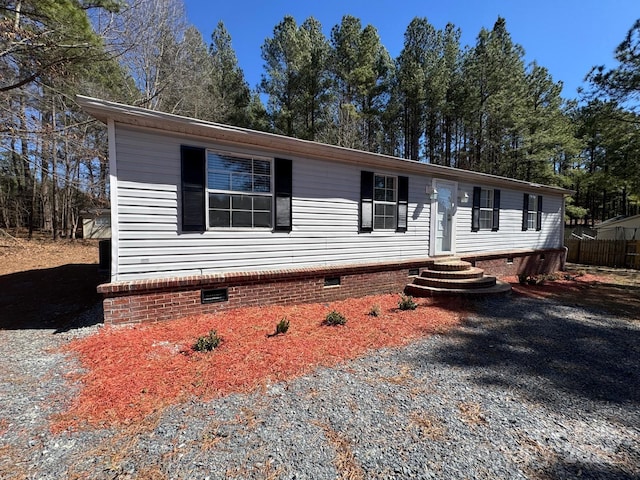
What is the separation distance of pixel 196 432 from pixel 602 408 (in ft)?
11.9

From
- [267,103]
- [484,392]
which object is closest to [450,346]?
[484,392]

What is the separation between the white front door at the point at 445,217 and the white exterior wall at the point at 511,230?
261mm

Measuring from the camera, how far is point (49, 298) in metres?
6.10

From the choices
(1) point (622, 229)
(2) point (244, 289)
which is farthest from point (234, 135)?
(1) point (622, 229)

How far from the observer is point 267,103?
58.7ft

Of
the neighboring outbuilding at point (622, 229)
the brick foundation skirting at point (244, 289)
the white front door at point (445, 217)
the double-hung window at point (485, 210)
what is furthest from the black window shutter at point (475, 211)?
the neighboring outbuilding at point (622, 229)

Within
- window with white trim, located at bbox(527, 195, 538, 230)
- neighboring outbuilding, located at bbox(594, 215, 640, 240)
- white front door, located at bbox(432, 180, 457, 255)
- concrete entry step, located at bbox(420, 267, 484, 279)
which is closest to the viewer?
concrete entry step, located at bbox(420, 267, 484, 279)

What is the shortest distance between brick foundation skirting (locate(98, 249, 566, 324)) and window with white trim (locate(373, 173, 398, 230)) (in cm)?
99

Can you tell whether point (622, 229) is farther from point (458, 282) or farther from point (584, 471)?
point (584, 471)

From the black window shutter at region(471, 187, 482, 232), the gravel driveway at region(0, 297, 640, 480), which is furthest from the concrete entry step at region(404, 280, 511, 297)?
the gravel driveway at region(0, 297, 640, 480)

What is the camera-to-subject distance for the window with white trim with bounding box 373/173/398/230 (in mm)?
6875

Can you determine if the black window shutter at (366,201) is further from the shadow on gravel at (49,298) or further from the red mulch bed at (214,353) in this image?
the shadow on gravel at (49,298)

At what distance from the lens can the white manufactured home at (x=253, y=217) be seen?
14.0 ft

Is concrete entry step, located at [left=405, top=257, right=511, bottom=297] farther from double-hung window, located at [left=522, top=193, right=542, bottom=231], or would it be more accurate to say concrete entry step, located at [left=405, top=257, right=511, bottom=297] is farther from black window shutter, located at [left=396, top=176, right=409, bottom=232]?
double-hung window, located at [left=522, top=193, right=542, bottom=231]
